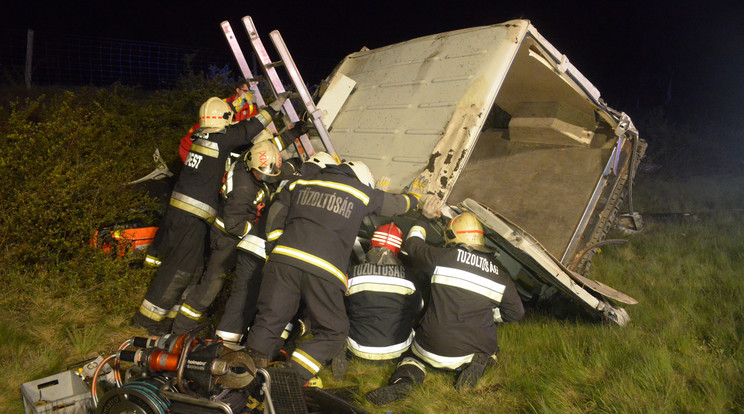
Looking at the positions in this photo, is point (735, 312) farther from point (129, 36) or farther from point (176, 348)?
point (129, 36)

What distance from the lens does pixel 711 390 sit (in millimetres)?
2688

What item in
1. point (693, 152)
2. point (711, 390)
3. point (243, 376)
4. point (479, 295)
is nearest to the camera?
point (243, 376)

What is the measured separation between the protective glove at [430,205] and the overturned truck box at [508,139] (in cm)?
8

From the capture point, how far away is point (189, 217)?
3895 mm

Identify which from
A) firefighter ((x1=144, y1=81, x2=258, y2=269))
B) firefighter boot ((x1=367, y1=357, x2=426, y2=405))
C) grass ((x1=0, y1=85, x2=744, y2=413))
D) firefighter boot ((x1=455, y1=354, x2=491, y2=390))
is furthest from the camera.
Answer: firefighter ((x1=144, y1=81, x2=258, y2=269))

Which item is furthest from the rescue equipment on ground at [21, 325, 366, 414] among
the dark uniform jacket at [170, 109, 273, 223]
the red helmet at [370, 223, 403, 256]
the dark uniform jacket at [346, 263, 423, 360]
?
the dark uniform jacket at [170, 109, 273, 223]

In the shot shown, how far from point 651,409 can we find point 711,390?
0.45 meters

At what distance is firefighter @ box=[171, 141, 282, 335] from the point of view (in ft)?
11.4

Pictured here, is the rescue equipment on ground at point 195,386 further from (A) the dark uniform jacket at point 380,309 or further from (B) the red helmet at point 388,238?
(B) the red helmet at point 388,238

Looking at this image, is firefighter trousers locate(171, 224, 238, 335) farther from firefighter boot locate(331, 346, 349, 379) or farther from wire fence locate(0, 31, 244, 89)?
wire fence locate(0, 31, 244, 89)

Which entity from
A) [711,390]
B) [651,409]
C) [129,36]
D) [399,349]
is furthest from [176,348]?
[129,36]

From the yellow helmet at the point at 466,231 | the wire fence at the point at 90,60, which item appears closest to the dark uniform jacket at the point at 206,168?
the yellow helmet at the point at 466,231

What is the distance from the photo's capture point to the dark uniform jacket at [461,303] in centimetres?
312

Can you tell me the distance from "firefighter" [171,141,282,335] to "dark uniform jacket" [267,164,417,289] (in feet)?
1.11
